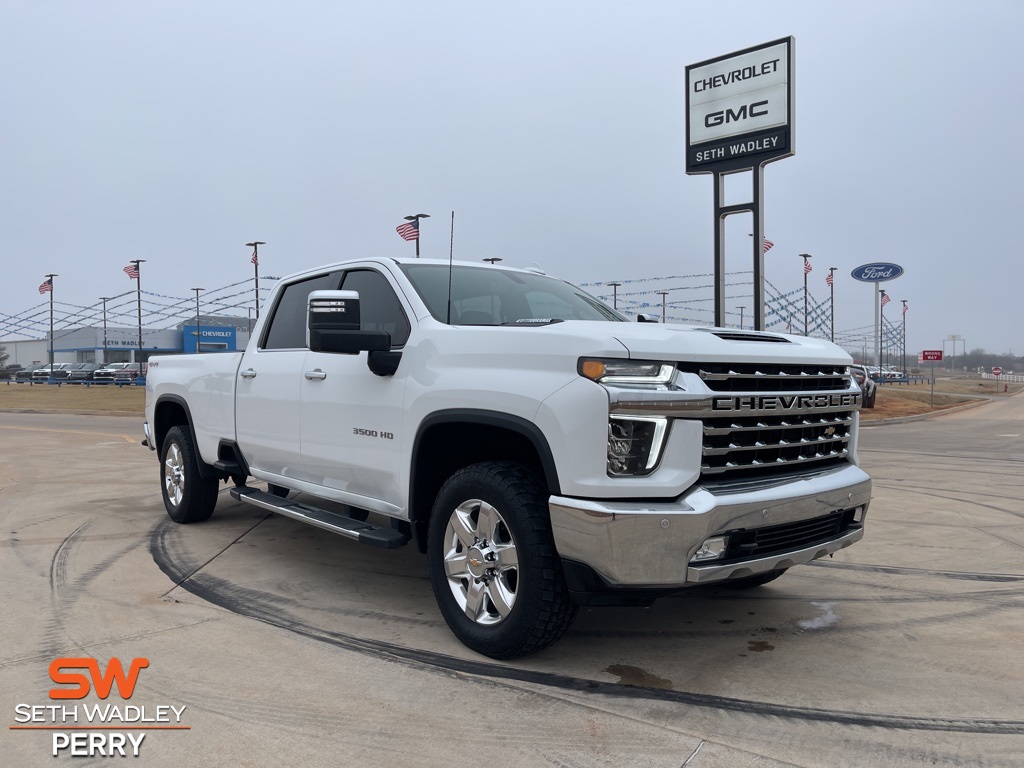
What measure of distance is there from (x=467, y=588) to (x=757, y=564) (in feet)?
4.44

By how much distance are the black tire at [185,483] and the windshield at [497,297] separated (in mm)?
3109

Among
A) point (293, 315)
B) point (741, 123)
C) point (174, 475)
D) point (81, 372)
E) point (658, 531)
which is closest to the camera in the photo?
point (658, 531)

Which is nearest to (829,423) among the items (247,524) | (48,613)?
(48,613)

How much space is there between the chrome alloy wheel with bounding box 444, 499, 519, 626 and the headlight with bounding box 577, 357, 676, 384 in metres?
0.82

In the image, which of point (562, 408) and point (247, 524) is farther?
point (247, 524)

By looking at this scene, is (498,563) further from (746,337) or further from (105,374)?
(105,374)

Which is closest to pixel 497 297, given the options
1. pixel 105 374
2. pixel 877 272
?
pixel 877 272

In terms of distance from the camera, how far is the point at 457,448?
14.4 ft

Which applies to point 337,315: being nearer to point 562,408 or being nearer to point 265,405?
point 562,408

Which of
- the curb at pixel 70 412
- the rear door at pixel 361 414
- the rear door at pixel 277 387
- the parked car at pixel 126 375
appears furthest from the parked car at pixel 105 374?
the rear door at pixel 361 414

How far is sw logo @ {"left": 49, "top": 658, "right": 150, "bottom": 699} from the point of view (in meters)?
3.56

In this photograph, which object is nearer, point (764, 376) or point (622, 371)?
point (622, 371)

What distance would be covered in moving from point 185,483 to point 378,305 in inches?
122

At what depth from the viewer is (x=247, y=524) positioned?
23.8ft
